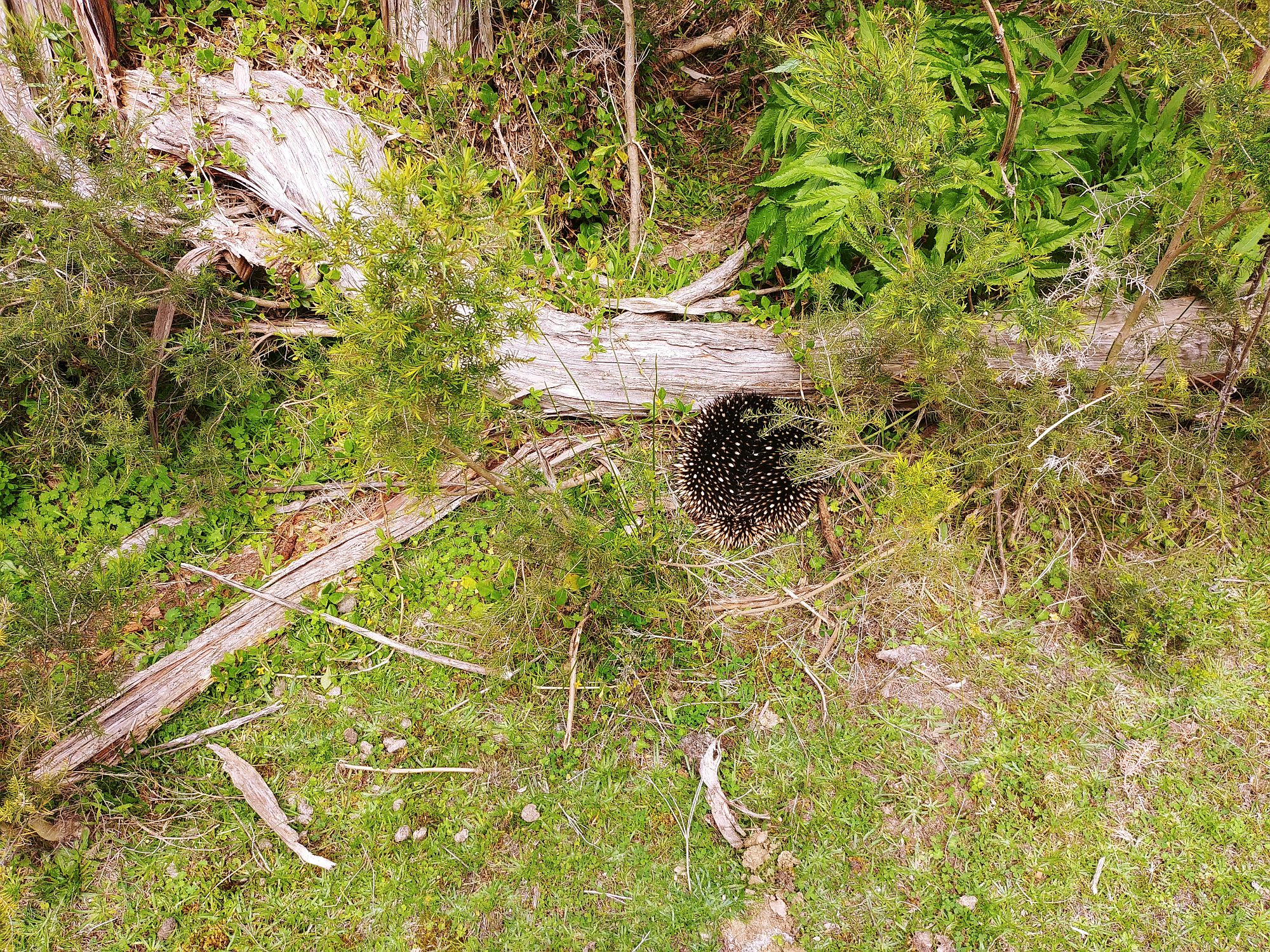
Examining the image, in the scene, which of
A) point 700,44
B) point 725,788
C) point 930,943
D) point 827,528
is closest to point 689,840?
point 725,788

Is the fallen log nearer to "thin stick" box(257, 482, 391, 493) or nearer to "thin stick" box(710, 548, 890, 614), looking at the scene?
"thin stick" box(257, 482, 391, 493)

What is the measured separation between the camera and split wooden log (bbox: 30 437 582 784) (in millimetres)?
3088

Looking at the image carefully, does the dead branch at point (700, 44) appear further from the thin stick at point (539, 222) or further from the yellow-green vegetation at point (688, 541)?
the thin stick at point (539, 222)

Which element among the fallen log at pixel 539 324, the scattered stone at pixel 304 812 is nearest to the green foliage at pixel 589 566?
the fallen log at pixel 539 324

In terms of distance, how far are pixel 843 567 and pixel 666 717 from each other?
126 cm

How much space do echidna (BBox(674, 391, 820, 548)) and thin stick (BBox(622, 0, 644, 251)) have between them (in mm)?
1556

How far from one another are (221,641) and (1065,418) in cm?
428

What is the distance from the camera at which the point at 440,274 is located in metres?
2.30

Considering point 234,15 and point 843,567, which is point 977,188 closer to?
point 843,567

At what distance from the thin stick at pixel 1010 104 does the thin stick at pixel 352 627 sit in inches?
141

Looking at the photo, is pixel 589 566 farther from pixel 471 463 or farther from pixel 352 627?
pixel 352 627

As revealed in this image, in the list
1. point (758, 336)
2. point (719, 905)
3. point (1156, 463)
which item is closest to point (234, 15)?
point (758, 336)

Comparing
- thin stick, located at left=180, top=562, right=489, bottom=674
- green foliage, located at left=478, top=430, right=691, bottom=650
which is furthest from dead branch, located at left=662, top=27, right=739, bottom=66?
thin stick, located at left=180, top=562, right=489, bottom=674

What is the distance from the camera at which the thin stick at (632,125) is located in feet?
13.1
